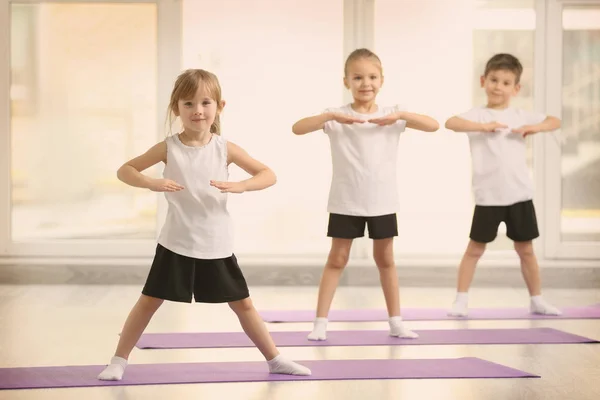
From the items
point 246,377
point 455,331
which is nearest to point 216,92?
point 246,377

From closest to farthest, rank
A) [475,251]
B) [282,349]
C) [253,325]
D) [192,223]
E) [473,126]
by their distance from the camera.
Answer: [192,223]
[253,325]
[282,349]
[473,126]
[475,251]

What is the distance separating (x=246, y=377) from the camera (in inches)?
139

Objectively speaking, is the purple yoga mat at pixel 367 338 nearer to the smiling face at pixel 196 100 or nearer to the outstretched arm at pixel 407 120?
the outstretched arm at pixel 407 120

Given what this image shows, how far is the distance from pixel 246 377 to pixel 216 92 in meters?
0.96

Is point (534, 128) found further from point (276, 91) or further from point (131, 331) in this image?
point (131, 331)

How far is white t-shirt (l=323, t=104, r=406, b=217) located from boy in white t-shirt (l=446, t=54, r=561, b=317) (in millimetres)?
761

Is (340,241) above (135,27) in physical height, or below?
below

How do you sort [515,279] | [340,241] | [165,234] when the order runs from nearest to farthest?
[165,234]
[340,241]
[515,279]

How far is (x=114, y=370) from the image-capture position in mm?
3488

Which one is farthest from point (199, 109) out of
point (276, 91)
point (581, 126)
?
point (581, 126)

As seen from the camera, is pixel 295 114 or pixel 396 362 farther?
pixel 295 114

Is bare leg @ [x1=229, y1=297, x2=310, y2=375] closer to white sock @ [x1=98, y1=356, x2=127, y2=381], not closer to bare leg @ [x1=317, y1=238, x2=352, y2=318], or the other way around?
white sock @ [x1=98, y1=356, x2=127, y2=381]

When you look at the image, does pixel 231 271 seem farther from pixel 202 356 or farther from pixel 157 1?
pixel 157 1

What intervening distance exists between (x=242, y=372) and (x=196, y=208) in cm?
60
